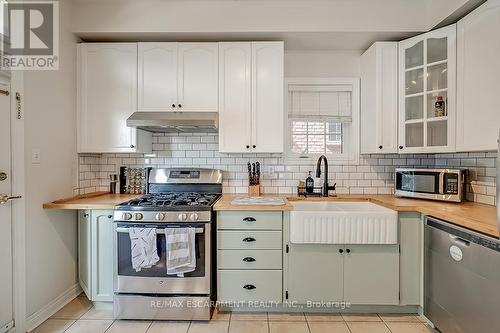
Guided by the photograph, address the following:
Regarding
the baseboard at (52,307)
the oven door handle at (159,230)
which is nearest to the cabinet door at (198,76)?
the oven door handle at (159,230)

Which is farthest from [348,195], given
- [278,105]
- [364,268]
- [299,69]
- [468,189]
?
A: [299,69]

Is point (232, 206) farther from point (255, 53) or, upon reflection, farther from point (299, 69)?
point (299, 69)

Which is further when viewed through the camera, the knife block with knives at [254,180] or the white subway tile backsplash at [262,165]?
the white subway tile backsplash at [262,165]

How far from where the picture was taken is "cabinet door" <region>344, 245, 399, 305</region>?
2137 millimetres

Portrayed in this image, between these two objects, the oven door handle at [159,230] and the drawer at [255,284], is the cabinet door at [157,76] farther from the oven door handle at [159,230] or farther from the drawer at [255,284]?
the drawer at [255,284]

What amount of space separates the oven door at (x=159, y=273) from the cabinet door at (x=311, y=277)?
0.67 metres

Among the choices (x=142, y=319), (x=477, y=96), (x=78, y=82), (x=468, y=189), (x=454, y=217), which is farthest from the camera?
(x=78, y=82)

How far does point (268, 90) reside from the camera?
2.47m

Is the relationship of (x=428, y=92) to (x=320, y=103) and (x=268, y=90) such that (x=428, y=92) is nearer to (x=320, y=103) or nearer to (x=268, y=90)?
(x=320, y=103)

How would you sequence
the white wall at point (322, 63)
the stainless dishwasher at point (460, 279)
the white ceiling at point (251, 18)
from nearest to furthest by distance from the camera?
1. the stainless dishwasher at point (460, 279)
2. the white ceiling at point (251, 18)
3. the white wall at point (322, 63)

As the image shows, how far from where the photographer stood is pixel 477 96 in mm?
1934

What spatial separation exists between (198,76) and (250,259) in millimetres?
1683

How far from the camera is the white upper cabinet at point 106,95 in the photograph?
2.51 meters

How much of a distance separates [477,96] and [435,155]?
934 millimetres
